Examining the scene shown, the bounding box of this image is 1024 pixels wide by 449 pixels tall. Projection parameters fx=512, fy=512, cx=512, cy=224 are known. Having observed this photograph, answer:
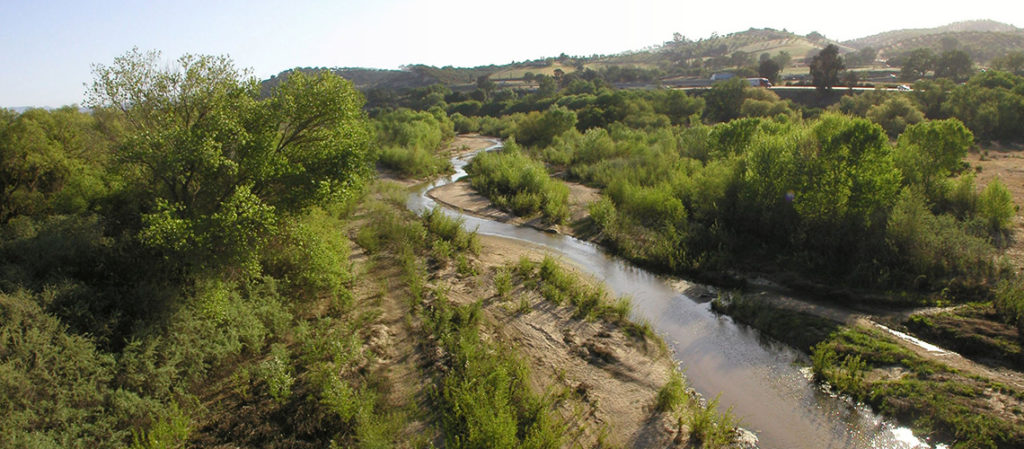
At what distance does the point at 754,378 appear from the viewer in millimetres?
13523

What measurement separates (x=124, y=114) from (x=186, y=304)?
5344 millimetres

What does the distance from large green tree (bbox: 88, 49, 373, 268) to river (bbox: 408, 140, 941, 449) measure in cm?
1077

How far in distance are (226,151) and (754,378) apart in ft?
48.1

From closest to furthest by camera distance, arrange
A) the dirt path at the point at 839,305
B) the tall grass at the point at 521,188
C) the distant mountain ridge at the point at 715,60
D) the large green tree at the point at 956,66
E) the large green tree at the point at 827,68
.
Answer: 1. the dirt path at the point at 839,305
2. the tall grass at the point at 521,188
3. the large green tree at the point at 827,68
4. the large green tree at the point at 956,66
5. the distant mountain ridge at the point at 715,60

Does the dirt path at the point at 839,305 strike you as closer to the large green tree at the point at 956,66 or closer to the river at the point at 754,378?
the river at the point at 754,378

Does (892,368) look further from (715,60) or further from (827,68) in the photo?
(715,60)

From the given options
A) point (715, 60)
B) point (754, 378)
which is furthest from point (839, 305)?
point (715, 60)

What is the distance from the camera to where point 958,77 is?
228 ft

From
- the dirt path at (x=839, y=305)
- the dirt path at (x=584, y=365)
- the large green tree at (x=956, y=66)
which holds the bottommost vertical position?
the dirt path at (x=839, y=305)

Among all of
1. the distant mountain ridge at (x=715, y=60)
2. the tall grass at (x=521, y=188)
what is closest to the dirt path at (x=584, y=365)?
the tall grass at (x=521, y=188)

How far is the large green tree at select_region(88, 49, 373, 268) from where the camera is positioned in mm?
11375

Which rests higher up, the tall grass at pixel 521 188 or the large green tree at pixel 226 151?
the large green tree at pixel 226 151

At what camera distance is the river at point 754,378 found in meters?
11.2

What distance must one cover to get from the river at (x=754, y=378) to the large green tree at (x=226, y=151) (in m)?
10.8
